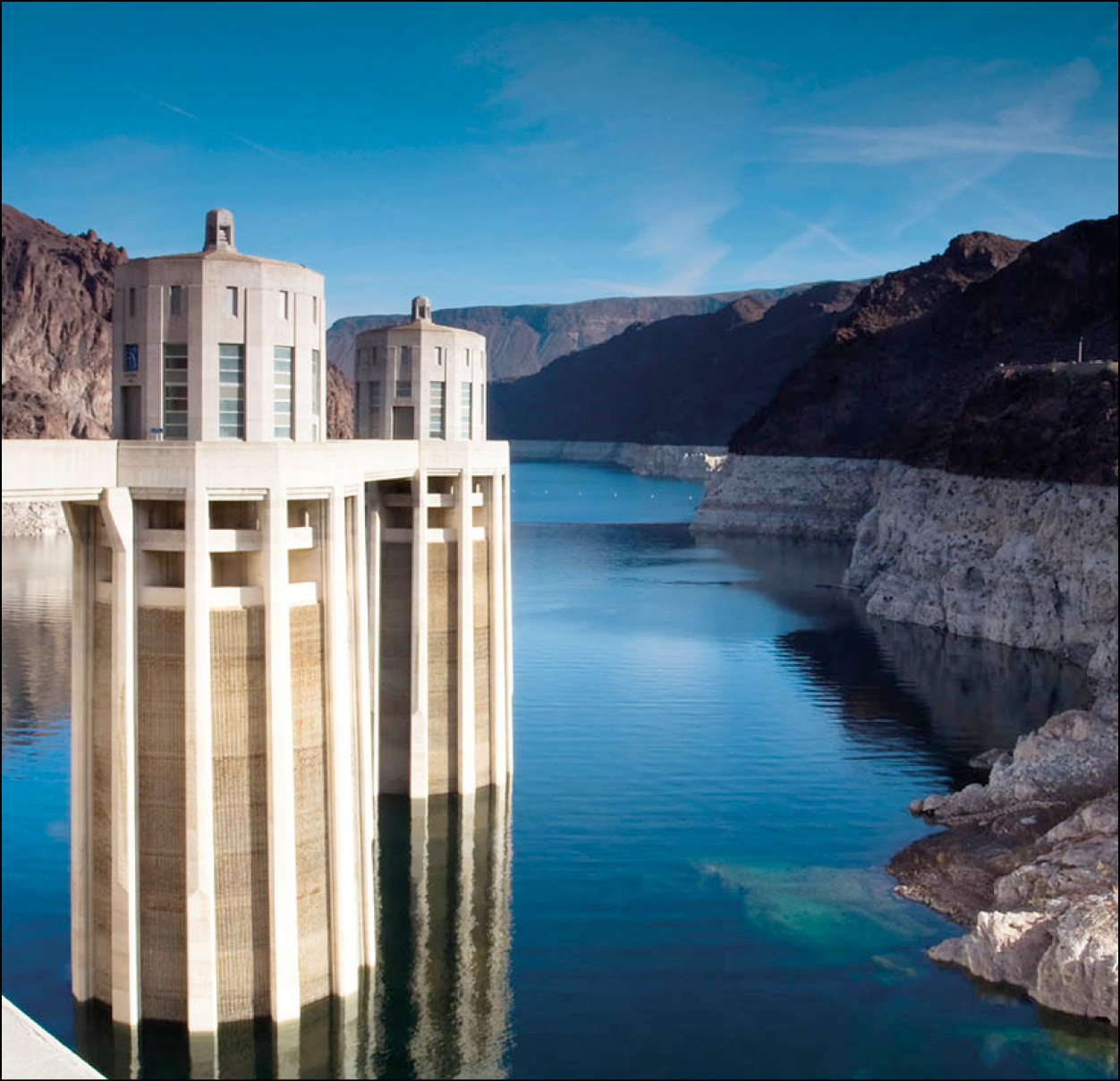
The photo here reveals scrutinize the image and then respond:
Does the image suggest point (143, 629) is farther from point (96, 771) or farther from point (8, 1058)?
point (8, 1058)

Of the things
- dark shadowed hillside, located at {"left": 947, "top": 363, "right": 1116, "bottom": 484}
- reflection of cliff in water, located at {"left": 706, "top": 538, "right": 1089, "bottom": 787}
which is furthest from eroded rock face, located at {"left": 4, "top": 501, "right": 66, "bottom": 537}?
dark shadowed hillside, located at {"left": 947, "top": 363, "right": 1116, "bottom": 484}

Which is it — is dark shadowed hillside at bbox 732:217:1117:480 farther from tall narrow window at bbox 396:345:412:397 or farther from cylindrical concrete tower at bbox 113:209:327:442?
cylindrical concrete tower at bbox 113:209:327:442

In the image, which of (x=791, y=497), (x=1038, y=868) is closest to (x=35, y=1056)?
(x=1038, y=868)

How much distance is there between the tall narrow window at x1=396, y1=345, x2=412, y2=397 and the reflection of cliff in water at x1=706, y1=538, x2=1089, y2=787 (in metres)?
16.7

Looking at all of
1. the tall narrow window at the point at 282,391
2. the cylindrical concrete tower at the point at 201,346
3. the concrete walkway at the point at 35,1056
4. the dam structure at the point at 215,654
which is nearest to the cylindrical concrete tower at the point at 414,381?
the dam structure at the point at 215,654

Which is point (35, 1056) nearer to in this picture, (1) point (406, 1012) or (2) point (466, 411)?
(1) point (406, 1012)

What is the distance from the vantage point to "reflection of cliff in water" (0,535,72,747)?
39.4 m

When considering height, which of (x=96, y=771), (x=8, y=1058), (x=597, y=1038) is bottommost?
(x=597, y=1038)

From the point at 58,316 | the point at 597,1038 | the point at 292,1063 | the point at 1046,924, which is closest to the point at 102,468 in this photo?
the point at 292,1063

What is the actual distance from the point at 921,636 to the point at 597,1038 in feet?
141

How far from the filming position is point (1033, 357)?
95.1m

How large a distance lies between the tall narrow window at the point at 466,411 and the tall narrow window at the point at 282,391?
41.6 feet

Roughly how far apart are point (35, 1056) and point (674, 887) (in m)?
13.6

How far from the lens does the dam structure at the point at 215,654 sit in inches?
715
